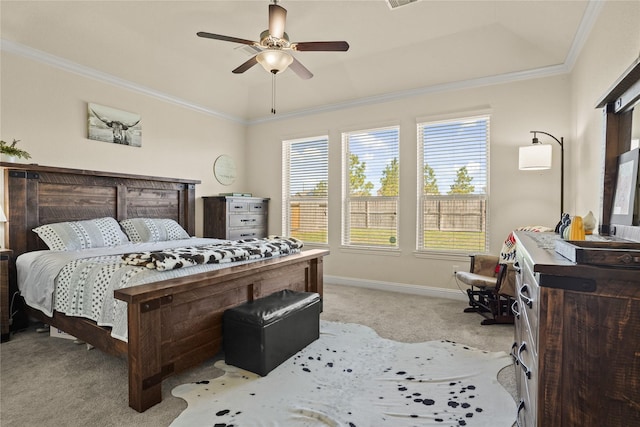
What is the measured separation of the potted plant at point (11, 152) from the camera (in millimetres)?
3021

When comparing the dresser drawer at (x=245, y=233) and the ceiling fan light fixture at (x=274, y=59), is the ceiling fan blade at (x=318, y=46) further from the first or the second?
the dresser drawer at (x=245, y=233)

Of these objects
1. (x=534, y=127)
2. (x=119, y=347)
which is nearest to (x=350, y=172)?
(x=534, y=127)

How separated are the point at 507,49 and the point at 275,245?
3.31 meters

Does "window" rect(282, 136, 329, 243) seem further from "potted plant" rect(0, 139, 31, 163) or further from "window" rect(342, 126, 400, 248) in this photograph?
"potted plant" rect(0, 139, 31, 163)

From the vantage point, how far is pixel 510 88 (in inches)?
152

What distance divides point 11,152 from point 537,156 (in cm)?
513

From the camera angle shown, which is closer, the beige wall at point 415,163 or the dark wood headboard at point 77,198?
the dark wood headboard at point 77,198

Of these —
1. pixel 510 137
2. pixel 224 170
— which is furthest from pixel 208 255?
pixel 510 137

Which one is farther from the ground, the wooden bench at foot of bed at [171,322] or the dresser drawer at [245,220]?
the dresser drawer at [245,220]

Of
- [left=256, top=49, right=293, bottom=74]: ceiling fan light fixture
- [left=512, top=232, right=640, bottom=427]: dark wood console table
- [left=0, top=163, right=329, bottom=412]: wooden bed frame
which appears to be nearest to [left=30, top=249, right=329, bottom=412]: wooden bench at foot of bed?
[left=0, top=163, right=329, bottom=412]: wooden bed frame

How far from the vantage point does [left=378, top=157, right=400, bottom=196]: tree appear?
462 centimetres

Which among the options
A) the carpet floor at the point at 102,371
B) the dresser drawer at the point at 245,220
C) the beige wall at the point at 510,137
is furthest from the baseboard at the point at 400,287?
the dresser drawer at the point at 245,220

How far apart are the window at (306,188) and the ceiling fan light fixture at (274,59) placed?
2531 mm

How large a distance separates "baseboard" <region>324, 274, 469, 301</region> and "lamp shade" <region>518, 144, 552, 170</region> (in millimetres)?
1730
